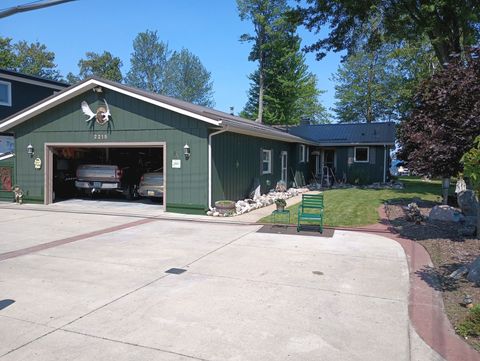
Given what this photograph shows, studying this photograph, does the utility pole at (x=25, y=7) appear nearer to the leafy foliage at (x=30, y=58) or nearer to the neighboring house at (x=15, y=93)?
the neighboring house at (x=15, y=93)

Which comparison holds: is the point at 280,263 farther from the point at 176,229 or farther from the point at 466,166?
the point at 176,229

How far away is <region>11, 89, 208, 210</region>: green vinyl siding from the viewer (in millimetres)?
12805

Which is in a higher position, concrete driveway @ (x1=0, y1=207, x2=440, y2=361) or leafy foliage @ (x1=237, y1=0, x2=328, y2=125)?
leafy foliage @ (x1=237, y1=0, x2=328, y2=125)

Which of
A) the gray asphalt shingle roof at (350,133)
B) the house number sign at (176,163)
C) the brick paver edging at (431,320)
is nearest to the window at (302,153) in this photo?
the gray asphalt shingle roof at (350,133)

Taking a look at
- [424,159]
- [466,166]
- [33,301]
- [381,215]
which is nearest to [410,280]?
[466,166]

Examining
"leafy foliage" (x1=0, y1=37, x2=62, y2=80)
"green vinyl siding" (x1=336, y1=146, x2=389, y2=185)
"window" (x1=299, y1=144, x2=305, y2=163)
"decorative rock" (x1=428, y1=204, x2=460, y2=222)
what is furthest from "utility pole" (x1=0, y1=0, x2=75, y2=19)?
"leafy foliage" (x1=0, y1=37, x2=62, y2=80)

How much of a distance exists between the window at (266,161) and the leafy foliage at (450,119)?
789cm

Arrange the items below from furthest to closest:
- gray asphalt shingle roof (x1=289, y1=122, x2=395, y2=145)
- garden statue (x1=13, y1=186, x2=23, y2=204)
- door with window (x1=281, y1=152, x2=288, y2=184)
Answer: gray asphalt shingle roof (x1=289, y1=122, x2=395, y2=145)
door with window (x1=281, y1=152, x2=288, y2=184)
garden statue (x1=13, y1=186, x2=23, y2=204)

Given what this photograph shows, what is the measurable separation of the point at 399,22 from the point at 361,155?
9564mm

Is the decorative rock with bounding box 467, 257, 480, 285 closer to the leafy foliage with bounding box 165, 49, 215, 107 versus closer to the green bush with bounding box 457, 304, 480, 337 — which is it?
the green bush with bounding box 457, 304, 480, 337

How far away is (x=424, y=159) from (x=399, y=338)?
6.87m

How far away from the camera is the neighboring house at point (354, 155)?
1009 inches

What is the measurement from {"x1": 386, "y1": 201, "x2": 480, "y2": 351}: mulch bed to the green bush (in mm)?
79

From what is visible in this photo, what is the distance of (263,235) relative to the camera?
967cm
